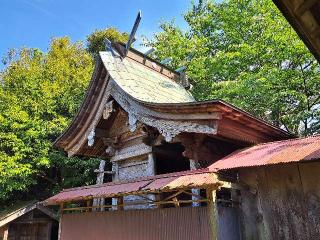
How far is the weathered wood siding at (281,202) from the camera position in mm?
5680

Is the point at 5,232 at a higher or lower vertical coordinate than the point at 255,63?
lower

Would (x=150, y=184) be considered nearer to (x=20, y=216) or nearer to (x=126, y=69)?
(x=126, y=69)

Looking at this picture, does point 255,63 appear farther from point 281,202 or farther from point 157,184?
point 157,184

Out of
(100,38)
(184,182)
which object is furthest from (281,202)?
(100,38)

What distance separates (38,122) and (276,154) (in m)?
→ 15.1

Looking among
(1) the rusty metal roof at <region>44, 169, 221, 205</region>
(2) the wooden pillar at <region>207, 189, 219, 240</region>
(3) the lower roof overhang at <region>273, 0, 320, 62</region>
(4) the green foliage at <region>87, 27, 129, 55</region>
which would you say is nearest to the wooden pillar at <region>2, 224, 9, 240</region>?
(1) the rusty metal roof at <region>44, 169, 221, 205</region>

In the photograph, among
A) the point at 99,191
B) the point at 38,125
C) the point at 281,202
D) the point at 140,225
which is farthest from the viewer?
the point at 38,125

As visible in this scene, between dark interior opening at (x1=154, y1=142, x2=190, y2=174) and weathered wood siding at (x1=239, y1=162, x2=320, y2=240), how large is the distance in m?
2.70

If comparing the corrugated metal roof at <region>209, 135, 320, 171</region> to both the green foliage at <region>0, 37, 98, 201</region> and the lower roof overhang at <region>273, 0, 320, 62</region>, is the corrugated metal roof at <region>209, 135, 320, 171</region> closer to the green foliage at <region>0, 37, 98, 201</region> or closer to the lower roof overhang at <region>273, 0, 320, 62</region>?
the lower roof overhang at <region>273, 0, 320, 62</region>

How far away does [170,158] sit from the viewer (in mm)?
9953

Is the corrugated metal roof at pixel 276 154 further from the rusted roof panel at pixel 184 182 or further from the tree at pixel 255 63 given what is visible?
the tree at pixel 255 63

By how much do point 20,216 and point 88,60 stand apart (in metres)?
13.9

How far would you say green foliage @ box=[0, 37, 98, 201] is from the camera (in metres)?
16.5

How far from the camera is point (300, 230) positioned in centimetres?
574
